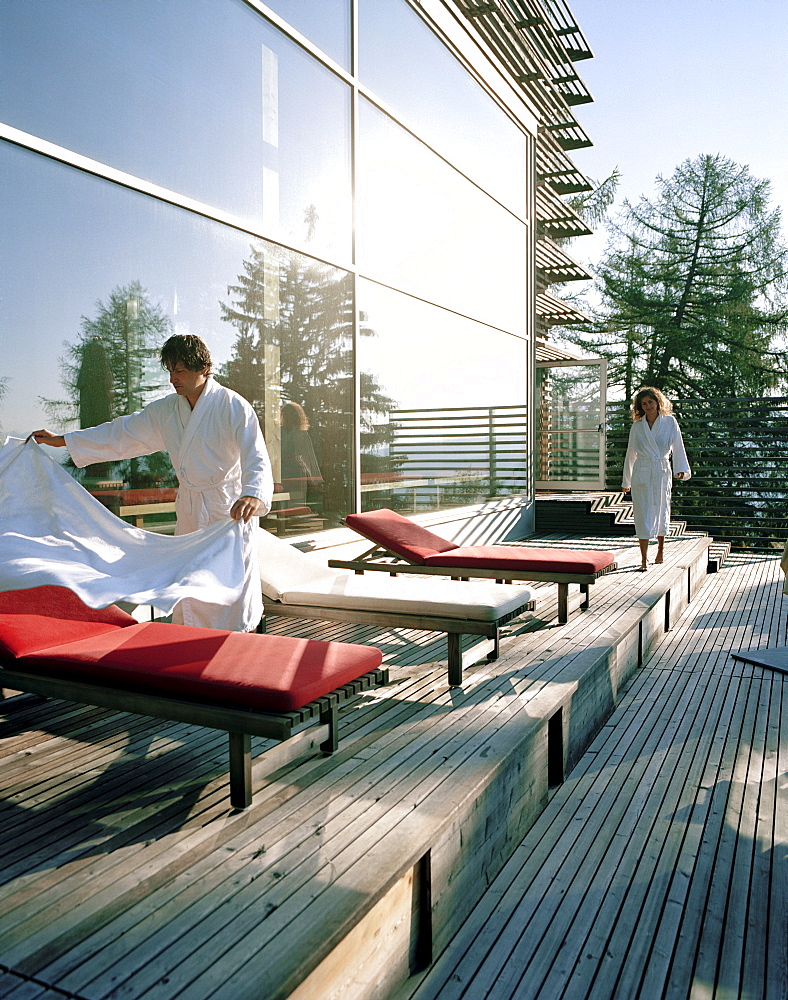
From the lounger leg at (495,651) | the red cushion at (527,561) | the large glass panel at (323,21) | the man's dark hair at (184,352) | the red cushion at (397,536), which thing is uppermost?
the large glass panel at (323,21)

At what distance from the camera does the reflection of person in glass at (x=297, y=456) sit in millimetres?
5152

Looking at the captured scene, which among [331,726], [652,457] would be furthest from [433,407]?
[331,726]

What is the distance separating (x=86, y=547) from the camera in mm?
3039

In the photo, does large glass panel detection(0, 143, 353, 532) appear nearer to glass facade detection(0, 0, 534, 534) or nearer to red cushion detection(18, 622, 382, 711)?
glass facade detection(0, 0, 534, 534)

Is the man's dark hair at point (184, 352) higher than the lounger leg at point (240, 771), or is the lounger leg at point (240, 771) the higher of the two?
the man's dark hair at point (184, 352)

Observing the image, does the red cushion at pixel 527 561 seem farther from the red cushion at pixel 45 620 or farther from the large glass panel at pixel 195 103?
the large glass panel at pixel 195 103

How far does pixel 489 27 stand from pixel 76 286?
715 cm

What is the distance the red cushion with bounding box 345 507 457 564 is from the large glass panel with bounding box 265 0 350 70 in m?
3.15

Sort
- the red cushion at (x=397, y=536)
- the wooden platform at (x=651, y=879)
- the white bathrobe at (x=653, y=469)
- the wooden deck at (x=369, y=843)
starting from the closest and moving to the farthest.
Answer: the wooden deck at (x=369, y=843) → the wooden platform at (x=651, y=879) → the red cushion at (x=397, y=536) → the white bathrobe at (x=653, y=469)

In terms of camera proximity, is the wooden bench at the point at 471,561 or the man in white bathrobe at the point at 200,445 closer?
the man in white bathrobe at the point at 200,445

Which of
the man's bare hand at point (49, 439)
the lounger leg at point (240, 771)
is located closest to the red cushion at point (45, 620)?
the man's bare hand at point (49, 439)

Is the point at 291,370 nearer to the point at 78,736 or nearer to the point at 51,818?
the point at 78,736

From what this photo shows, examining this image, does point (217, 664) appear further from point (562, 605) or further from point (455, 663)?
point (562, 605)

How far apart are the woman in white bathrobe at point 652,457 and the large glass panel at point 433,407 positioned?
171 cm
